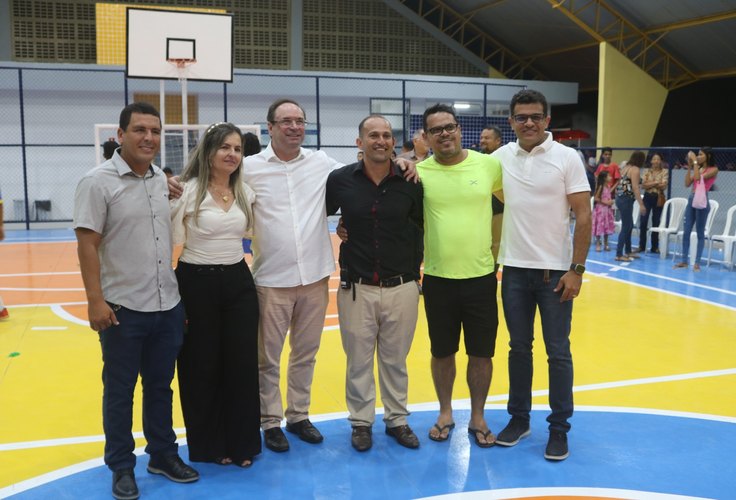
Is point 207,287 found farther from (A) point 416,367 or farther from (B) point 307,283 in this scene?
(A) point 416,367

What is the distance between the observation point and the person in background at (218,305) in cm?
384

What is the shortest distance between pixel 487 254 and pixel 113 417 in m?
2.25

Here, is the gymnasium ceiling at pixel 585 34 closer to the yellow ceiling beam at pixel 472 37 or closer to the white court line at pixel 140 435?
the yellow ceiling beam at pixel 472 37

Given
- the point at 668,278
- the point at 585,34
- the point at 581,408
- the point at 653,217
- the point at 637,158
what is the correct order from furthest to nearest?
the point at 585,34, the point at 653,217, the point at 637,158, the point at 668,278, the point at 581,408

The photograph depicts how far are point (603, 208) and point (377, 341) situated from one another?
→ 9455 millimetres

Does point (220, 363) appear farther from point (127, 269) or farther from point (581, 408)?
point (581, 408)

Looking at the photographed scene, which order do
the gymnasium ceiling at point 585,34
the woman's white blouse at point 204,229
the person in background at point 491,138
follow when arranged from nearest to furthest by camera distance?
the woman's white blouse at point 204,229 < the person in background at point 491,138 < the gymnasium ceiling at point 585,34

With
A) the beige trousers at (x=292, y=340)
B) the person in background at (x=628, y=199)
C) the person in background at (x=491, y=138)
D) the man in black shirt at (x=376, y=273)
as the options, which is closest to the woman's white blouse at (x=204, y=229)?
the beige trousers at (x=292, y=340)

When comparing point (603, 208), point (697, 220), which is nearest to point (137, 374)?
point (697, 220)

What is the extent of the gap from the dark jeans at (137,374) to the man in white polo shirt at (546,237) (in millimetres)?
1961

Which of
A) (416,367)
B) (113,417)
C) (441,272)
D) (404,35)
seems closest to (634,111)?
(404,35)

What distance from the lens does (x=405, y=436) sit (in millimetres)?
4270

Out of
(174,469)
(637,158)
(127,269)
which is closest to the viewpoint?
(127,269)

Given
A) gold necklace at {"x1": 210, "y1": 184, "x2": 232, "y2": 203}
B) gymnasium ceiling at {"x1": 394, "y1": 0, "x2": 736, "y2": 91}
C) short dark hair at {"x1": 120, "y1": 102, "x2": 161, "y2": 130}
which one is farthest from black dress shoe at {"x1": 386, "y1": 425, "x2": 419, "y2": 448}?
gymnasium ceiling at {"x1": 394, "y1": 0, "x2": 736, "y2": 91}
